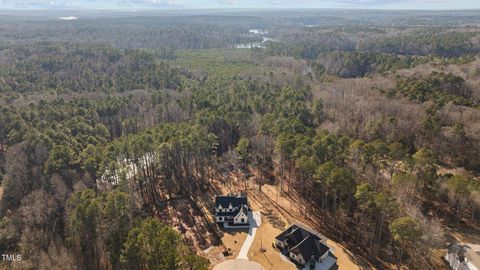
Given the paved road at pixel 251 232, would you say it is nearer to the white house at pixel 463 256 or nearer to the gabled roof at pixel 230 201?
the gabled roof at pixel 230 201

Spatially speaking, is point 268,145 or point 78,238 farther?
point 268,145

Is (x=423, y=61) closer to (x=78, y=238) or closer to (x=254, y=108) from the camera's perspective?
(x=254, y=108)

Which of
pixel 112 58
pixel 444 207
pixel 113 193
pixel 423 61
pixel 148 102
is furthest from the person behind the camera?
pixel 112 58

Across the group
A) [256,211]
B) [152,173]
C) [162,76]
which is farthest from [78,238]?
[162,76]

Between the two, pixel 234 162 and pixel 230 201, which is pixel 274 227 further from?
pixel 234 162

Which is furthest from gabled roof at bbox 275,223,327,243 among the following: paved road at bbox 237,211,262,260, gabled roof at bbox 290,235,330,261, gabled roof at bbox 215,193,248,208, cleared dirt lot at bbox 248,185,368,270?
gabled roof at bbox 215,193,248,208

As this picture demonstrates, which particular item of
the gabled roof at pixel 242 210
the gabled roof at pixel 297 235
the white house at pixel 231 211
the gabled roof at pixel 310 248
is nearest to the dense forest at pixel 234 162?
the white house at pixel 231 211

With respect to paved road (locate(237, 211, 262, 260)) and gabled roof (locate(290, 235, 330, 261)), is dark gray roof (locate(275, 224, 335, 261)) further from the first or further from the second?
paved road (locate(237, 211, 262, 260))
